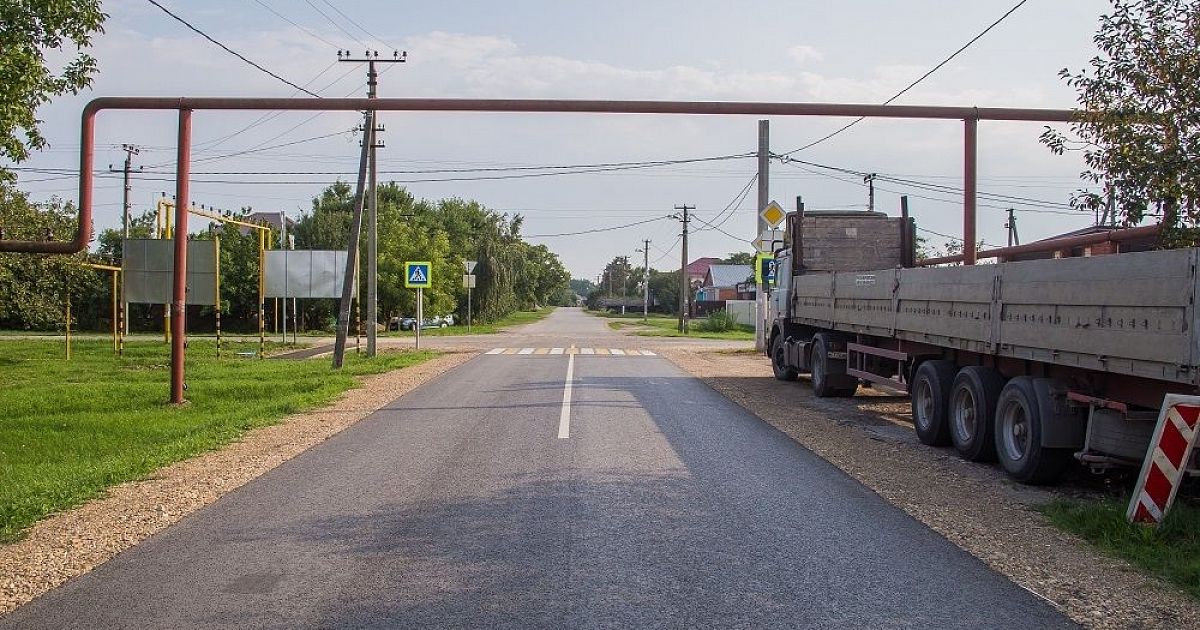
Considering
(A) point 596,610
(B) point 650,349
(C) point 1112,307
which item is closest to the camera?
(A) point 596,610

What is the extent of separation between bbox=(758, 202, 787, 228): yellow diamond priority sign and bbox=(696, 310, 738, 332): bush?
78.8 feet

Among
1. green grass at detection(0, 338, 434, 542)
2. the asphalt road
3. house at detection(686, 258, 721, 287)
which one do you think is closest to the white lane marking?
the asphalt road

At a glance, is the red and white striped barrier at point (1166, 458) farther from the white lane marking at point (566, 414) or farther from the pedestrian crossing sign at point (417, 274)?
the pedestrian crossing sign at point (417, 274)

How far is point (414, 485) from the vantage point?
8938 mm

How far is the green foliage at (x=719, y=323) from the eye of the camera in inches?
2115

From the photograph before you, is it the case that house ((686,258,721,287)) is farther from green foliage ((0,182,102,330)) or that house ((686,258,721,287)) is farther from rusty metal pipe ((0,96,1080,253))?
rusty metal pipe ((0,96,1080,253))

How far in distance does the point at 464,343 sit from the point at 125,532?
106ft

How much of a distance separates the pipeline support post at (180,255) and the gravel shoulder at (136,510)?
10.1 ft

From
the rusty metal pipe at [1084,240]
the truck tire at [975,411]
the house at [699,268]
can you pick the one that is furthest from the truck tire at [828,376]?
the house at [699,268]

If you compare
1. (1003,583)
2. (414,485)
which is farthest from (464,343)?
(1003,583)

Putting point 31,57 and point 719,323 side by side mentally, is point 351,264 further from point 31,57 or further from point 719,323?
point 719,323

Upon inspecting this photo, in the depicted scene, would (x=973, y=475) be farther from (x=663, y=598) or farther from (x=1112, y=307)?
(x=663, y=598)

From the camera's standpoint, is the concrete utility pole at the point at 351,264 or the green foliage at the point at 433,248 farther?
the green foliage at the point at 433,248

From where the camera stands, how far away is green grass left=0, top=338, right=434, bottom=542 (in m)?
9.37
